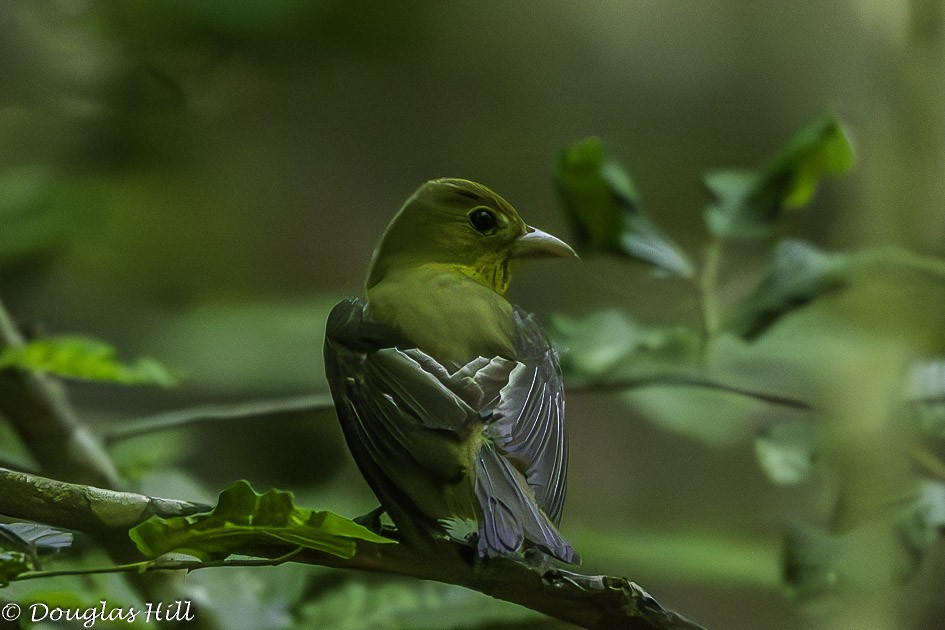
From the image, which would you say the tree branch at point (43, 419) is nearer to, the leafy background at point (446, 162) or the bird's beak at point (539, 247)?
the leafy background at point (446, 162)

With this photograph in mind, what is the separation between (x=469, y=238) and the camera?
1.63 feet

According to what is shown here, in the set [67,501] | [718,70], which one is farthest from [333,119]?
[67,501]

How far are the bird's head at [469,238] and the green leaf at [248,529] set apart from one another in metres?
0.14

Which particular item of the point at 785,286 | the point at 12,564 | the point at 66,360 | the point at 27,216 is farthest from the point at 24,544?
the point at 785,286

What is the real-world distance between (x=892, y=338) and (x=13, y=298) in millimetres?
1041

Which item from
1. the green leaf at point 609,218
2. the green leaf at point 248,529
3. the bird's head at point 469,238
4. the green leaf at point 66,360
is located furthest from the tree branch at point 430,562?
the green leaf at point 609,218

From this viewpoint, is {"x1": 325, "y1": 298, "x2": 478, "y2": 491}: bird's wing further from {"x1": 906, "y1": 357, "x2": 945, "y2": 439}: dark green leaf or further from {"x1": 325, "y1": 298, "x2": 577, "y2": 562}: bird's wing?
{"x1": 906, "y1": 357, "x2": 945, "y2": 439}: dark green leaf

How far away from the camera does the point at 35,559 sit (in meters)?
0.50

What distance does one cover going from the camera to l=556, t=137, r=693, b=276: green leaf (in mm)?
902

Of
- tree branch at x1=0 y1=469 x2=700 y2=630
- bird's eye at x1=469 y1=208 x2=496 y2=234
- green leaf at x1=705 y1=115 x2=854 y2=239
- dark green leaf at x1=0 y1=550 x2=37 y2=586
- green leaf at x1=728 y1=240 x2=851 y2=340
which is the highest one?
green leaf at x1=705 y1=115 x2=854 y2=239

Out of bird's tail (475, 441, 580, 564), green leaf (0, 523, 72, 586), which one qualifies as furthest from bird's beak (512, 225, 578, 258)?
green leaf (0, 523, 72, 586)

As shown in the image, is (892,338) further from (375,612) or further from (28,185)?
(28,185)

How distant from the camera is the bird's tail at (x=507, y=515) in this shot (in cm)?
41

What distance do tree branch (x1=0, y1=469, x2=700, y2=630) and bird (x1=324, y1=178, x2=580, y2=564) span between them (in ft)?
0.05
